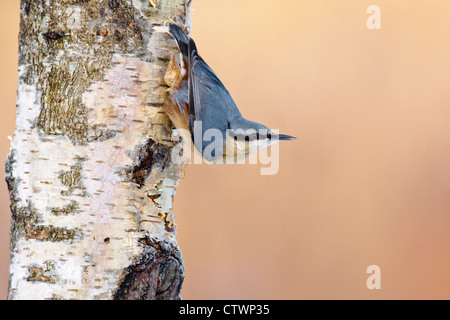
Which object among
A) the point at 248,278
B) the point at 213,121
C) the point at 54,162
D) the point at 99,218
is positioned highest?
the point at 213,121

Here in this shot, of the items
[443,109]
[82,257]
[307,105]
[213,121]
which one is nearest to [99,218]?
[82,257]

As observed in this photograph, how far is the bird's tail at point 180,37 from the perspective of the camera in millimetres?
1132

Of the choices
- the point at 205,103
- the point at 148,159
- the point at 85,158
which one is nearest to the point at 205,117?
the point at 205,103

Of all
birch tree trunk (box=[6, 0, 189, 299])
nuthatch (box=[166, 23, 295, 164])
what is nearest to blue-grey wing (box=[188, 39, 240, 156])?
nuthatch (box=[166, 23, 295, 164])

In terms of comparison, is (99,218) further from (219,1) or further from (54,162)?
(219,1)

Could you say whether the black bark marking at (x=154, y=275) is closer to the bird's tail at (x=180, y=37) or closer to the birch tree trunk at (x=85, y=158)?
the birch tree trunk at (x=85, y=158)

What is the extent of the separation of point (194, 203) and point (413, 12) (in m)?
1.50

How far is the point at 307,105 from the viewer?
2.44 meters

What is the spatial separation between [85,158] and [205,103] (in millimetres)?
375

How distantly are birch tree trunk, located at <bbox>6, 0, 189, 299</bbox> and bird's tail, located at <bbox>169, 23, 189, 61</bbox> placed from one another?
60 mm

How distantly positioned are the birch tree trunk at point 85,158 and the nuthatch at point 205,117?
0.27ft

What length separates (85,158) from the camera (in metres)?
1.04

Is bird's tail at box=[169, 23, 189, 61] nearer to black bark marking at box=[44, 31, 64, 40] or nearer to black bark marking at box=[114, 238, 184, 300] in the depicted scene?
black bark marking at box=[44, 31, 64, 40]

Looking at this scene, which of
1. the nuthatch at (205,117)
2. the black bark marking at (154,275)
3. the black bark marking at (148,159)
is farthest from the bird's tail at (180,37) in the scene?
the black bark marking at (154,275)
